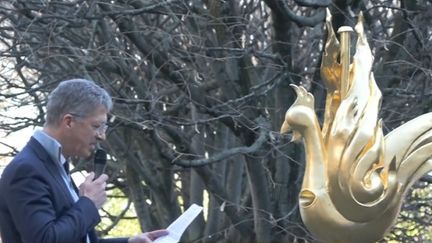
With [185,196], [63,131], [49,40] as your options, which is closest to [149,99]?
[49,40]

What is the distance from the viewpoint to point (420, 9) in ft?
25.0

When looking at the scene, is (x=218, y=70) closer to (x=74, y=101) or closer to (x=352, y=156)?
(x=74, y=101)

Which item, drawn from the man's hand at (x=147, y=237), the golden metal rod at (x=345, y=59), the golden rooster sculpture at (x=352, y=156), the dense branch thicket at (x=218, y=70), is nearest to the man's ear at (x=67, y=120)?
the man's hand at (x=147, y=237)

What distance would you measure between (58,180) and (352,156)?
3.21ft

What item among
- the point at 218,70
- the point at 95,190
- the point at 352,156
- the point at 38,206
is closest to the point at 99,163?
the point at 95,190

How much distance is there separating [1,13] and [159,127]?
1468 millimetres

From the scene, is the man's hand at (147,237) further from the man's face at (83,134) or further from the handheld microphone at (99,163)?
the man's face at (83,134)

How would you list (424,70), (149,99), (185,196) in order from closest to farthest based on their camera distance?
(424,70) → (149,99) → (185,196)

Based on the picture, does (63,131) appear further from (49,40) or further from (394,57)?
(394,57)

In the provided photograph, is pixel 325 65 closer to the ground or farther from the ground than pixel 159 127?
farther from the ground

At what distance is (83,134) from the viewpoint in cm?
341

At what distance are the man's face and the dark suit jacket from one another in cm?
9

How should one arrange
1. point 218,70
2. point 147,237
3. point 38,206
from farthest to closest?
point 218,70 < point 147,237 < point 38,206

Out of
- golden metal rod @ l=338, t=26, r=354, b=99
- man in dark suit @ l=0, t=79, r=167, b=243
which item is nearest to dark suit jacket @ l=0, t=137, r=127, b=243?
man in dark suit @ l=0, t=79, r=167, b=243
